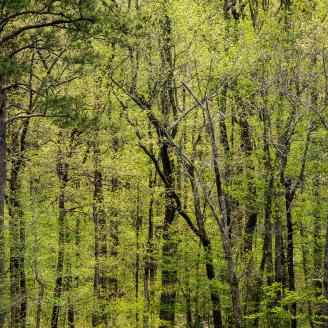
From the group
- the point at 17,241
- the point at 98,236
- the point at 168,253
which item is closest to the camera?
the point at 17,241

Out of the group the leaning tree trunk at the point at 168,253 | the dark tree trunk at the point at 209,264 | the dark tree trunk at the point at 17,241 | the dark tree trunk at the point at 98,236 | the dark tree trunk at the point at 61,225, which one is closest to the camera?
the dark tree trunk at the point at 17,241

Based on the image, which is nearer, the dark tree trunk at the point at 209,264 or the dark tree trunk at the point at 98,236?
the dark tree trunk at the point at 209,264

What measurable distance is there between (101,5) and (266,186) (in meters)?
8.75

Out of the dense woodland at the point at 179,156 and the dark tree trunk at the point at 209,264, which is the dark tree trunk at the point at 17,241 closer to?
the dense woodland at the point at 179,156

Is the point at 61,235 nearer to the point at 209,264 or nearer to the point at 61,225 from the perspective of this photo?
the point at 61,225

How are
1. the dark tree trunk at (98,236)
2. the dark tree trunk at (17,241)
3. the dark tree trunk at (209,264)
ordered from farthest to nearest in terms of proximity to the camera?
the dark tree trunk at (98,236), the dark tree trunk at (209,264), the dark tree trunk at (17,241)

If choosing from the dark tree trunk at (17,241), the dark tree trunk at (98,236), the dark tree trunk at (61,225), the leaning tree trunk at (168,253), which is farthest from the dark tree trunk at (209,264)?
the dark tree trunk at (17,241)

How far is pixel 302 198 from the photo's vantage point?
17781 millimetres

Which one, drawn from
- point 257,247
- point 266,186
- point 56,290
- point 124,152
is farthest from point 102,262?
point 257,247

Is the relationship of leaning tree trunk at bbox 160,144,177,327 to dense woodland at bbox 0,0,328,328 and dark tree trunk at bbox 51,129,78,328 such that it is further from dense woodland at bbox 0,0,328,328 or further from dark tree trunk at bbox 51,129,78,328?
dark tree trunk at bbox 51,129,78,328

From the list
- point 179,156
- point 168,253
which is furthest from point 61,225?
point 179,156

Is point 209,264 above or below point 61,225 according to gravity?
below

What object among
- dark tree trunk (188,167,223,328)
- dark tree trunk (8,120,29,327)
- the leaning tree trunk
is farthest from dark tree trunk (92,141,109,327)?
dark tree trunk (188,167,223,328)

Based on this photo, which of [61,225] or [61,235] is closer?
[61,225]
